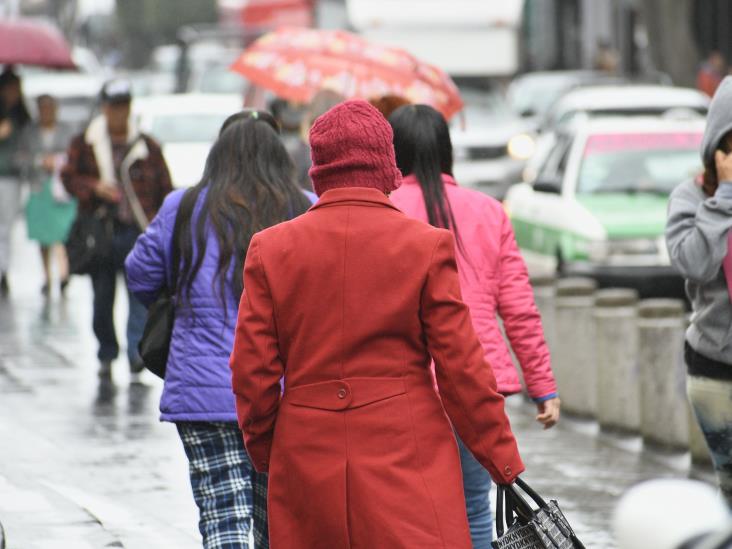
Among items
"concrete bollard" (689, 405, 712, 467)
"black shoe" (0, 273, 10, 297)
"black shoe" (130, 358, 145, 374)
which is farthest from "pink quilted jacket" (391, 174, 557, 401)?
"black shoe" (0, 273, 10, 297)

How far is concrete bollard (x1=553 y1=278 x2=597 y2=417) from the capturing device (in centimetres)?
1088

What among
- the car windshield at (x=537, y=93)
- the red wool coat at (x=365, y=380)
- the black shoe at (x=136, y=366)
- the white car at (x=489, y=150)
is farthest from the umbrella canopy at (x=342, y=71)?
the car windshield at (x=537, y=93)

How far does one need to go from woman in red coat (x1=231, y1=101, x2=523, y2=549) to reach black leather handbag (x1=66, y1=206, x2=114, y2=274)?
7.05 metres

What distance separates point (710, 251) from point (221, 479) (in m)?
1.77

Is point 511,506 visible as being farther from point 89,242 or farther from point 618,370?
point 89,242

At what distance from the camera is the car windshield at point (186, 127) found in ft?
59.4

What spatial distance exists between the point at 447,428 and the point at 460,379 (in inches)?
5.5

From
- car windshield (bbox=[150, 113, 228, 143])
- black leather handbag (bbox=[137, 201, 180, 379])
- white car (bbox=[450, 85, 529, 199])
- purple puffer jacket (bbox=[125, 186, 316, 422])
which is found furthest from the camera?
white car (bbox=[450, 85, 529, 199])

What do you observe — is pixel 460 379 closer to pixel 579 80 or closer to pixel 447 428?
pixel 447 428

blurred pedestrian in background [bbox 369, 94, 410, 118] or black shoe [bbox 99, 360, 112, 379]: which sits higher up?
blurred pedestrian in background [bbox 369, 94, 410, 118]

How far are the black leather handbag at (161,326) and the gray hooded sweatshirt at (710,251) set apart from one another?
1666 mm

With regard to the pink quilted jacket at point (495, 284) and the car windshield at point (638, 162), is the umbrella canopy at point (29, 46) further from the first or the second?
the pink quilted jacket at point (495, 284)

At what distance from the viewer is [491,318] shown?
5922 millimetres

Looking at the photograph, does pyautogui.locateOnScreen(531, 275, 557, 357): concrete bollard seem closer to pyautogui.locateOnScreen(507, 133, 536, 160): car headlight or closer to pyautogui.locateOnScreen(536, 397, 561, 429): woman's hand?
pyautogui.locateOnScreen(536, 397, 561, 429): woman's hand
